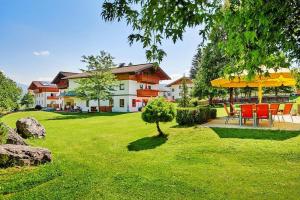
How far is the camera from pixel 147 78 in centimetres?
4700

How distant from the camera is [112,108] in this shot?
151 ft

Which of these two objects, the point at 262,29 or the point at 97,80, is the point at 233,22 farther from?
the point at 97,80

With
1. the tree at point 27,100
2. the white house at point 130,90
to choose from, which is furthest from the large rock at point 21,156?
the tree at point 27,100

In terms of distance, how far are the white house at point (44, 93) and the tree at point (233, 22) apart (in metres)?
75.8

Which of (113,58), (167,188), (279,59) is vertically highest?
(113,58)

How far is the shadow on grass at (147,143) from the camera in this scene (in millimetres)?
12831

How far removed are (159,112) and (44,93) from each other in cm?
7006

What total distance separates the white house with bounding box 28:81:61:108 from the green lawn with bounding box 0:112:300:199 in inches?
2636

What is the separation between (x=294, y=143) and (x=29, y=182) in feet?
32.8

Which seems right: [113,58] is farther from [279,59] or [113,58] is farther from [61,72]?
[279,59]

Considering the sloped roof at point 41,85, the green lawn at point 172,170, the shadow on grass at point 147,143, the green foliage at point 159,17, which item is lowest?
the green lawn at point 172,170

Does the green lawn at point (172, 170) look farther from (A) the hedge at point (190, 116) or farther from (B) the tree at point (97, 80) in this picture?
(B) the tree at point (97, 80)

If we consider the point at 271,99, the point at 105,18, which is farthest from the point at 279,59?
the point at 271,99

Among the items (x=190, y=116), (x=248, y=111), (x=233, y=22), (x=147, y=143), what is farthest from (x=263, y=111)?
(x=233, y=22)
